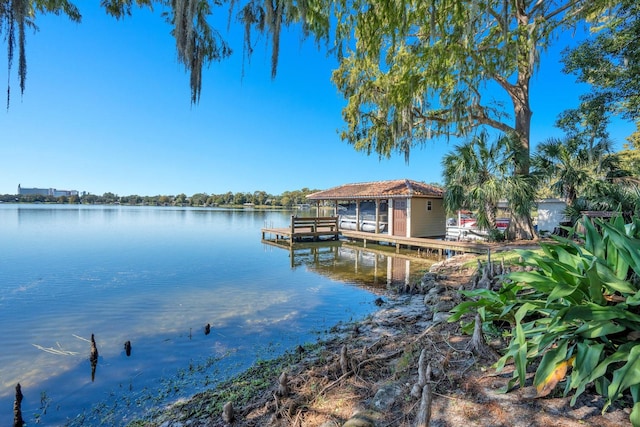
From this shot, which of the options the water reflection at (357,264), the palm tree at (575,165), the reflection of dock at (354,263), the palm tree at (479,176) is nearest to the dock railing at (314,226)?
the reflection of dock at (354,263)

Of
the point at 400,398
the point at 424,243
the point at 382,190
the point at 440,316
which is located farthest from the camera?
the point at 382,190

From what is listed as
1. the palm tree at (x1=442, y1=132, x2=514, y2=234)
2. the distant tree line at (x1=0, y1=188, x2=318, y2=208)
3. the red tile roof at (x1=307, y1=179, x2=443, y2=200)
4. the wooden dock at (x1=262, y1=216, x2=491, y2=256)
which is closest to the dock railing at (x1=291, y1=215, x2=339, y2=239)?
the wooden dock at (x1=262, y1=216, x2=491, y2=256)

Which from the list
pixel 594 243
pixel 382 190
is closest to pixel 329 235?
pixel 382 190

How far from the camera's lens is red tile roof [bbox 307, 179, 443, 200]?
53.6 feet

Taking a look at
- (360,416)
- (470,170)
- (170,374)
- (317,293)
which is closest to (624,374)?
(360,416)

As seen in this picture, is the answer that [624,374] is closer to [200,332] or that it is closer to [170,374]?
[170,374]

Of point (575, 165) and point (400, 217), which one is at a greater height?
point (575, 165)

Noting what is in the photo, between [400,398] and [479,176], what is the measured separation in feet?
39.2

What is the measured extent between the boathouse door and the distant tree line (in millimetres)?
68626

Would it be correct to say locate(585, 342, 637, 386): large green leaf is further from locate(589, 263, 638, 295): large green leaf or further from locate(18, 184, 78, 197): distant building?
locate(18, 184, 78, 197): distant building

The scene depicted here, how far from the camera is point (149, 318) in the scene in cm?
625

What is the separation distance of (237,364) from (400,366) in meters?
2.51

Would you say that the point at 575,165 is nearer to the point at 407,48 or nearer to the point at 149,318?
the point at 407,48

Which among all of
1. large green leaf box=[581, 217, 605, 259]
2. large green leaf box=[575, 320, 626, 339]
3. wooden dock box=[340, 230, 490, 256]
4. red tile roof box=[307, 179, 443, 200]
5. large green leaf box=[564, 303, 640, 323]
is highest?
red tile roof box=[307, 179, 443, 200]
